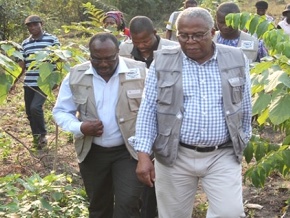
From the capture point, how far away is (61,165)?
6492 mm

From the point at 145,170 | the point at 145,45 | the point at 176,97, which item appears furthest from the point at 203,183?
the point at 145,45

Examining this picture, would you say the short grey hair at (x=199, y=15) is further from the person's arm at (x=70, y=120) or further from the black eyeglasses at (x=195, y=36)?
the person's arm at (x=70, y=120)

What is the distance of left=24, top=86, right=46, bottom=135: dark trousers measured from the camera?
7043 mm

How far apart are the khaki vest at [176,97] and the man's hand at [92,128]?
0.52 metres

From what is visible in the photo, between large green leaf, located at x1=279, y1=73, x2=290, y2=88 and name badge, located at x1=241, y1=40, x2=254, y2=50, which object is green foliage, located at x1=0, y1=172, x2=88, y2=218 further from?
name badge, located at x1=241, y1=40, x2=254, y2=50

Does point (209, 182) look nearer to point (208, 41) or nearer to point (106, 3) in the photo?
point (208, 41)

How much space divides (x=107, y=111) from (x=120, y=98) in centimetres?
13

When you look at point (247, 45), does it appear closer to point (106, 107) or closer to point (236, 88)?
point (106, 107)

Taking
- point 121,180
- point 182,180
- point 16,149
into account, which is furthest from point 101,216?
point 16,149

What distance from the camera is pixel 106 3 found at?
1858 centimetres

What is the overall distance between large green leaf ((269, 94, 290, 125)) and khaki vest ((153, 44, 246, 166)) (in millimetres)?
214

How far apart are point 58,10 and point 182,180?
1625cm

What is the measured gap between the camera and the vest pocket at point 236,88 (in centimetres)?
341

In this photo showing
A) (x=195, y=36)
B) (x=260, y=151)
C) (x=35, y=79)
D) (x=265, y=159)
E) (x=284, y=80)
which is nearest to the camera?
(x=284, y=80)
